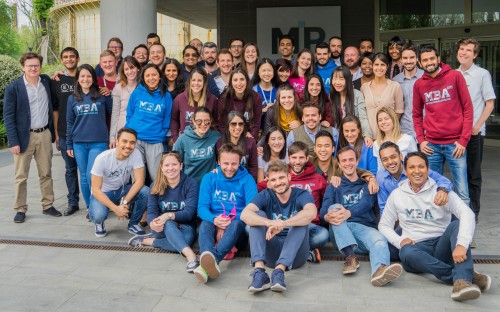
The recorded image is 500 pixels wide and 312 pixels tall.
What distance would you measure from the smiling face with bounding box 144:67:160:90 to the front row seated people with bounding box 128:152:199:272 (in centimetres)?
111

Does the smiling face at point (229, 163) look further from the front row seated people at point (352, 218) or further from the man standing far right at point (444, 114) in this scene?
the man standing far right at point (444, 114)

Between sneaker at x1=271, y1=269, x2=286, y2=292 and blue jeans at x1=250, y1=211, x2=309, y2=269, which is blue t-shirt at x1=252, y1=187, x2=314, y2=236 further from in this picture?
sneaker at x1=271, y1=269, x2=286, y2=292

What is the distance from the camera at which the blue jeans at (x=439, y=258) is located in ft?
13.7

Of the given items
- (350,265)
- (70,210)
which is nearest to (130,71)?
(70,210)

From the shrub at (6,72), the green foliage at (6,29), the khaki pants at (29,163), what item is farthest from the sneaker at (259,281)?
the green foliage at (6,29)

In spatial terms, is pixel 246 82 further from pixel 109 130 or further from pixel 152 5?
pixel 152 5

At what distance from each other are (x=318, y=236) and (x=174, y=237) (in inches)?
50.4

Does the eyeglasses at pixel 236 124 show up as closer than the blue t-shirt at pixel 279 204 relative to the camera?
No

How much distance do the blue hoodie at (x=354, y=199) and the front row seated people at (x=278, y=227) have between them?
0.37 metres

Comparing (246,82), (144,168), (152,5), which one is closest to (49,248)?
(144,168)

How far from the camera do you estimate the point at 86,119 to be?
637 cm

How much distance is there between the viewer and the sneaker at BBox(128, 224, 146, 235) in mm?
5949

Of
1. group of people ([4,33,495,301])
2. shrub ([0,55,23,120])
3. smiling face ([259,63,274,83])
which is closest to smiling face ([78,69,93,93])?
group of people ([4,33,495,301])

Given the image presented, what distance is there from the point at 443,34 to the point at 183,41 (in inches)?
1111
